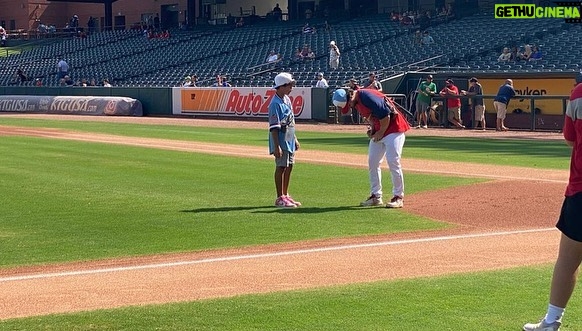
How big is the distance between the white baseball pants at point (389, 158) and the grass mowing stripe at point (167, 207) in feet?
1.39

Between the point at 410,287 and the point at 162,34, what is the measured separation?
56.4 meters

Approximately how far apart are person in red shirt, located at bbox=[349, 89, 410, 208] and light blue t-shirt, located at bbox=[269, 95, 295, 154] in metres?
0.84

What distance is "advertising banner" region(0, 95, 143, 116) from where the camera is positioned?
44156 millimetres

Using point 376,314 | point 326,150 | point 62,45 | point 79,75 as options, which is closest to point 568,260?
point 376,314

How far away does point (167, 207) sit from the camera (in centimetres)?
1286

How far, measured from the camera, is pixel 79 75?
5622 centimetres

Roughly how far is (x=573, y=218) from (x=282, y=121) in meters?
6.82

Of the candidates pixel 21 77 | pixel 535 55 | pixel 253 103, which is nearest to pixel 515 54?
pixel 535 55

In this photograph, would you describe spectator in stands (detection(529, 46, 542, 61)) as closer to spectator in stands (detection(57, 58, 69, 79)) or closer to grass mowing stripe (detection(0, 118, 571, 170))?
grass mowing stripe (detection(0, 118, 571, 170))

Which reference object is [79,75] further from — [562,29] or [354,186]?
[354,186]

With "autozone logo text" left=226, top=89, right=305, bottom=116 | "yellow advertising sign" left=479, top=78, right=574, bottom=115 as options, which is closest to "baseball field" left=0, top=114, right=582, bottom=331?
"yellow advertising sign" left=479, top=78, right=574, bottom=115

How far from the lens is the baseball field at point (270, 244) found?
6578mm

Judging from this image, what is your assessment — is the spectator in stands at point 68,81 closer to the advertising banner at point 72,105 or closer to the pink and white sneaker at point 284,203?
the advertising banner at point 72,105

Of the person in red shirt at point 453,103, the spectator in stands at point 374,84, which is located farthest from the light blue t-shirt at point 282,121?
the person in red shirt at point 453,103
